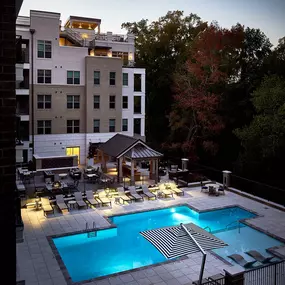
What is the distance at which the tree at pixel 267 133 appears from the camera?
23250 mm

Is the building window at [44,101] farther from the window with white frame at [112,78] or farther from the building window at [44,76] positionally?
the window with white frame at [112,78]

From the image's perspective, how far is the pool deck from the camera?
1142cm

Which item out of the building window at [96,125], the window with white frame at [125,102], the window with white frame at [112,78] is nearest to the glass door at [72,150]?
the building window at [96,125]

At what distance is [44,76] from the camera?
30891 millimetres

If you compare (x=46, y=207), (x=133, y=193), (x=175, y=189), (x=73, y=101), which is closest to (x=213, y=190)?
(x=175, y=189)

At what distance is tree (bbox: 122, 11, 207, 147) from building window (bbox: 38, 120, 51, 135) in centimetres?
1504

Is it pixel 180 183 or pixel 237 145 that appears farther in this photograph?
pixel 237 145

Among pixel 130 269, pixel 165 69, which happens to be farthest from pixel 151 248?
pixel 165 69

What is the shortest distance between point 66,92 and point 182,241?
79.3 feet

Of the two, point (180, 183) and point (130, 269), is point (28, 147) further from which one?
point (130, 269)

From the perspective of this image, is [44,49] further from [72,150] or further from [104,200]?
[104,200]

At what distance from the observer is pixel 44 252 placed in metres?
13.4

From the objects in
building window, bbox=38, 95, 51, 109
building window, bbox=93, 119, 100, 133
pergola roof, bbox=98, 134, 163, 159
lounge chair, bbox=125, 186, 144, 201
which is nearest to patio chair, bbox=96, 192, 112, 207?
lounge chair, bbox=125, 186, 144, 201

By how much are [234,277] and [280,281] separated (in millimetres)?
2747
